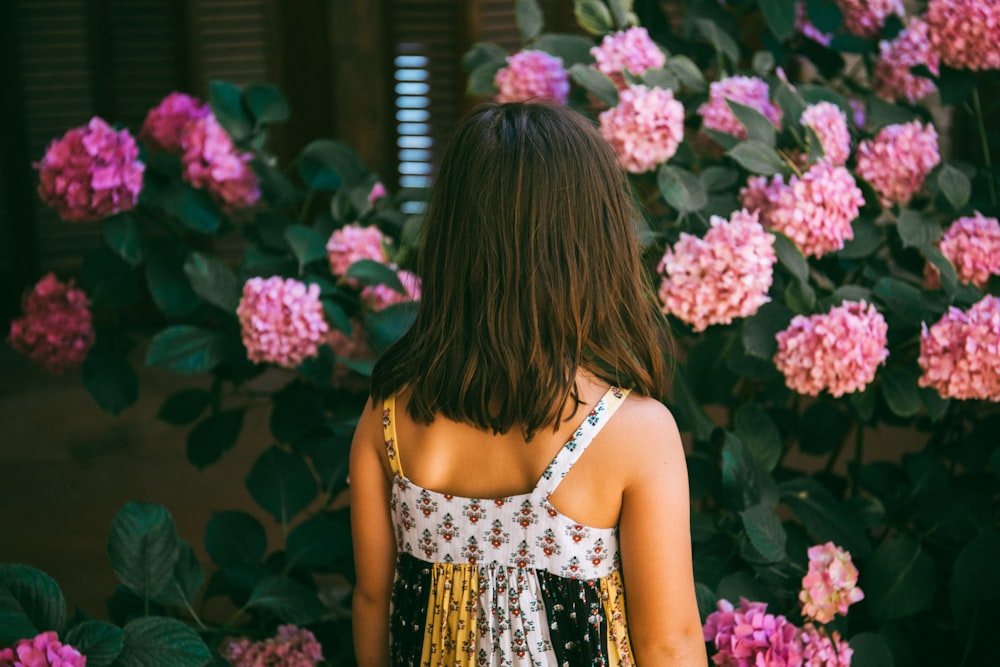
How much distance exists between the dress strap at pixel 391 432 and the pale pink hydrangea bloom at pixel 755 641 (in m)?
0.42

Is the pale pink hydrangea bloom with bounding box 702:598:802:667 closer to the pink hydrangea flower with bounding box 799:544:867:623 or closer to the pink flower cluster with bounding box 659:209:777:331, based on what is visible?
the pink hydrangea flower with bounding box 799:544:867:623

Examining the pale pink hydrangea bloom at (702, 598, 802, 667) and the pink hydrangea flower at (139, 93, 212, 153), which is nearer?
the pale pink hydrangea bloom at (702, 598, 802, 667)

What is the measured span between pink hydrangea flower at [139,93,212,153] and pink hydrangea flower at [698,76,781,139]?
85cm

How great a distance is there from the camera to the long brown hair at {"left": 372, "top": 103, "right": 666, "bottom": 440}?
90 centimetres

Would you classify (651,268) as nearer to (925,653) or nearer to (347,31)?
(925,653)

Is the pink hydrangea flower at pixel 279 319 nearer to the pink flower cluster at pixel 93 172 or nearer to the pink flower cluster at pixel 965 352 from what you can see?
the pink flower cluster at pixel 93 172

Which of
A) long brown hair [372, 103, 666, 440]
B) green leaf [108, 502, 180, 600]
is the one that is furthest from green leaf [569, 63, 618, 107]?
green leaf [108, 502, 180, 600]

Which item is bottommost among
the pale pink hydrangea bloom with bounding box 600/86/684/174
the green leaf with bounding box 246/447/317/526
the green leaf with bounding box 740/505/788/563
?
the green leaf with bounding box 246/447/317/526

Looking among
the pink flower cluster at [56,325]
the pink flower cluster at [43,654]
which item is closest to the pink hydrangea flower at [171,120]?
the pink flower cluster at [56,325]

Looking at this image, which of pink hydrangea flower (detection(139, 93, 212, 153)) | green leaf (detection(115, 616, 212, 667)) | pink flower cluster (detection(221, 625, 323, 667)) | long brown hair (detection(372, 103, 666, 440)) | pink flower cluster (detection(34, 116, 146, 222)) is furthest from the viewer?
pink hydrangea flower (detection(139, 93, 212, 153))

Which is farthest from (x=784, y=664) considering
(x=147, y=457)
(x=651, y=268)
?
(x=147, y=457)

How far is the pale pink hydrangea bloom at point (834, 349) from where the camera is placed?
48.0 inches

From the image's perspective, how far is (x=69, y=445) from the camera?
318cm

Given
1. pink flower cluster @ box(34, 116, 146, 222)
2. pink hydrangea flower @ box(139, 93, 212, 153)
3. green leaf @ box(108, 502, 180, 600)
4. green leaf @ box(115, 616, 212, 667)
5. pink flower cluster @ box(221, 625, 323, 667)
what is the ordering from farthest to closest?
pink hydrangea flower @ box(139, 93, 212, 153) → pink flower cluster @ box(34, 116, 146, 222) → pink flower cluster @ box(221, 625, 323, 667) → green leaf @ box(108, 502, 180, 600) → green leaf @ box(115, 616, 212, 667)
